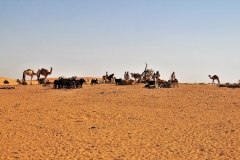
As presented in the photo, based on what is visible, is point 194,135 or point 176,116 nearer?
point 194,135

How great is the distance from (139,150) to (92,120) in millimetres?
5928

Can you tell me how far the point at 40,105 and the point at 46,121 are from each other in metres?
5.00

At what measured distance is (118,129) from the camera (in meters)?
15.0

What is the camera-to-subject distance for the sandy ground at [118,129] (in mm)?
11258

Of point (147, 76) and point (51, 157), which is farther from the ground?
point (147, 76)

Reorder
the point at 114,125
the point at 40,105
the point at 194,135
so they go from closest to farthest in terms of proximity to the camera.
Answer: the point at 194,135
the point at 114,125
the point at 40,105

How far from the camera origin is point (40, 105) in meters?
21.3

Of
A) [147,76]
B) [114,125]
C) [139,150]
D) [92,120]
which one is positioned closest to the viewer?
[139,150]

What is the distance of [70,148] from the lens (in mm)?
11688

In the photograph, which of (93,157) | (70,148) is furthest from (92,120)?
(93,157)

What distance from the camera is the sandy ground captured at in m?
11.3

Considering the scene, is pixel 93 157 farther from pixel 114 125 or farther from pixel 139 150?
pixel 114 125

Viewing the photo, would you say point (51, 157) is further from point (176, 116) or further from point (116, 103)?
point (116, 103)

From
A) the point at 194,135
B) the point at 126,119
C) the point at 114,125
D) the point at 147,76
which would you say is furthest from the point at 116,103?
the point at 147,76
